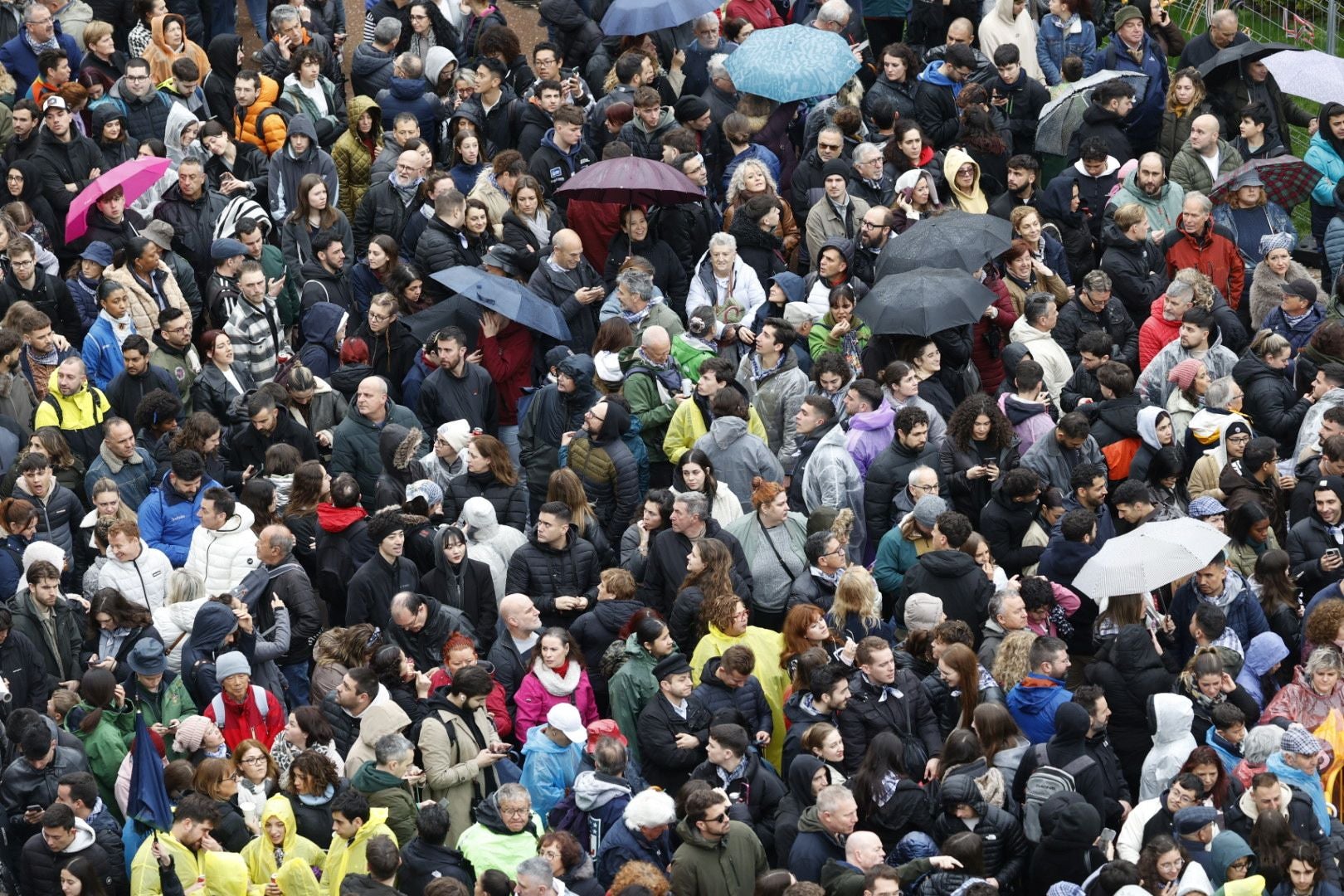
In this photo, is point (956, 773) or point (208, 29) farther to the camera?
point (208, 29)

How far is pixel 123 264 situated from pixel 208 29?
5209mm

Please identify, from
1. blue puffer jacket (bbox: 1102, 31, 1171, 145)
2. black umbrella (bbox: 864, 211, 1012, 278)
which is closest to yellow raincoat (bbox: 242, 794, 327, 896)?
black umbrella (bbox: 864, 211, 1012, 278)

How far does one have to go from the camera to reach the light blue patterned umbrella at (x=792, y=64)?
58.2 feet

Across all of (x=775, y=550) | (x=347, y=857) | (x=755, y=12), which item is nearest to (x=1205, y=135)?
(x=755, y=12)

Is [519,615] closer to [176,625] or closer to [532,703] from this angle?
[532,703]

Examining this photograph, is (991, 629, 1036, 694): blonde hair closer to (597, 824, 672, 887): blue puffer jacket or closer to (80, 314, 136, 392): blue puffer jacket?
(597, 824, 672, 887): blue puffer jacket

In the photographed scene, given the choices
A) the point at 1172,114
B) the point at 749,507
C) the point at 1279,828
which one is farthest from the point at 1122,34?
the point at 1279,828

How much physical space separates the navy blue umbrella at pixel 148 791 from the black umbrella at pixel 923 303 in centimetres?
539

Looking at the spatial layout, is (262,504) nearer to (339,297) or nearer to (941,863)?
(339,297)

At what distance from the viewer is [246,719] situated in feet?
41.7

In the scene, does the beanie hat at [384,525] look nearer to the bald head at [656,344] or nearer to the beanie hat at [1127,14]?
the bald head at [656,344]

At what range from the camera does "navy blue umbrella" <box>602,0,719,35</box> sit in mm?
18453

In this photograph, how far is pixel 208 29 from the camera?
20516 mm

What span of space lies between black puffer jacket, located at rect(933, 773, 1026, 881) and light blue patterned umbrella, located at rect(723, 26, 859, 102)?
7.52 m
